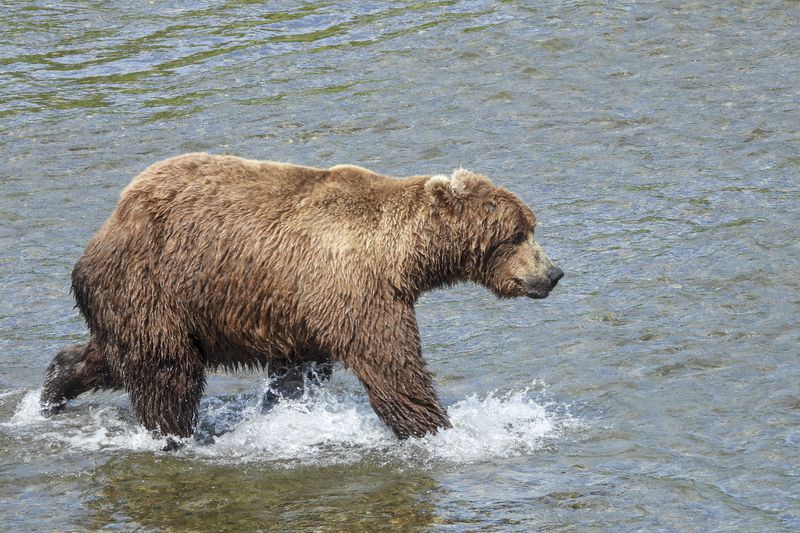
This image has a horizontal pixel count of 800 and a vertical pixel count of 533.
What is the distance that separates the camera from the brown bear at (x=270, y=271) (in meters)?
8.04

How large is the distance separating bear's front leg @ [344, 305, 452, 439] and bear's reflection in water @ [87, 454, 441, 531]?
36 cm

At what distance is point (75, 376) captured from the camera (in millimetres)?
8766

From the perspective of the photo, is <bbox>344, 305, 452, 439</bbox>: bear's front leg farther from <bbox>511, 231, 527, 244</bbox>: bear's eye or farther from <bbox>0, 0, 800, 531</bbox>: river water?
<bbox>511, 231, 527, 244</bbox>: bear's eye

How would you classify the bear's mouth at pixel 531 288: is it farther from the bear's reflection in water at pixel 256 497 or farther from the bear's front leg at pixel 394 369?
the bear's reflection in water at pixel 256 497

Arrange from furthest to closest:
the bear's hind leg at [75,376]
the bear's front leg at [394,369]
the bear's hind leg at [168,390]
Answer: the bear's hind leg at [75,376] < the bear's hind leg at [168,390] < the bear's front leg at [394,369]

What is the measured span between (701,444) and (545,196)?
492cm

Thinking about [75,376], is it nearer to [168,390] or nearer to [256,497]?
[168,390]

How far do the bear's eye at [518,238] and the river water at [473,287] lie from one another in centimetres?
115

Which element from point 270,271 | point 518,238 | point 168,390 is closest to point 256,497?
point 168,390

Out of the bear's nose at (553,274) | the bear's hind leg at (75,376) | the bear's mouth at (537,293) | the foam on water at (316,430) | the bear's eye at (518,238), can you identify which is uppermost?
the bear's eye at (518,238)

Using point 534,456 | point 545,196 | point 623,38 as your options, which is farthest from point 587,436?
point 623,38

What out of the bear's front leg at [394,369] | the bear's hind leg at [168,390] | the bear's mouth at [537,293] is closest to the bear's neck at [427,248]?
the bear's front leg at [394,369]

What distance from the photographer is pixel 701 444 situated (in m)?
8.34

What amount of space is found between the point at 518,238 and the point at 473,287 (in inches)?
121
